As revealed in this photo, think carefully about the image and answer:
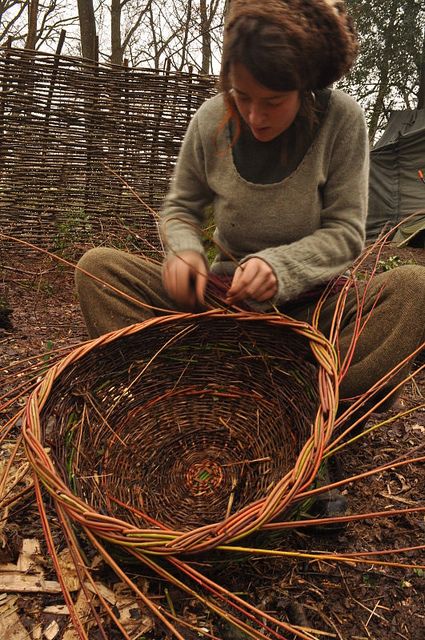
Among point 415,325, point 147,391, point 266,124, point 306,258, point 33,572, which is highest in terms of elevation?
point 266,124

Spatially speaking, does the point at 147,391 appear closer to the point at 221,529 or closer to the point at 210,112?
the point at 221,529

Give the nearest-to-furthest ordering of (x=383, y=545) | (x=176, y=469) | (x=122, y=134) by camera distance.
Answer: (x=383, y=545) < (x=176, y=469) < (x=122, y=134)

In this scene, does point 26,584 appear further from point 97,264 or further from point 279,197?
point 279,197

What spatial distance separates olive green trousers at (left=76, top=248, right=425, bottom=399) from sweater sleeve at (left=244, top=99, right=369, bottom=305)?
0.12 metres

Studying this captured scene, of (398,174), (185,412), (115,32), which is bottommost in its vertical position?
(185,412)

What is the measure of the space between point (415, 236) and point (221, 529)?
6343 millimetres

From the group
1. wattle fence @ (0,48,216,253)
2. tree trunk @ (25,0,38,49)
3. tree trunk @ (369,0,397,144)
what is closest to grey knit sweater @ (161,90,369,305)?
wattle fence @ (0,48,216,253)

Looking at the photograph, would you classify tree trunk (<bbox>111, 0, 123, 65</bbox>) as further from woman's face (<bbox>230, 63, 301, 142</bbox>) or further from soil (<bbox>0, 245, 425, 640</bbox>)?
soil (<bbox>0, 245, 425, 640</bbox>)

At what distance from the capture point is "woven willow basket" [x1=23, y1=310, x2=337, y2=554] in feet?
3.80

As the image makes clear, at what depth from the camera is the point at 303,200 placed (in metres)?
1.39

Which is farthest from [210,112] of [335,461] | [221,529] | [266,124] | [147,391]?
[221,529]

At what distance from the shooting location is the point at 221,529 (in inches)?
30.4

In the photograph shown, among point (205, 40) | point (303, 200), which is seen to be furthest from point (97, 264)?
point (205, 40)

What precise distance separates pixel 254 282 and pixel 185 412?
50 centimetres
